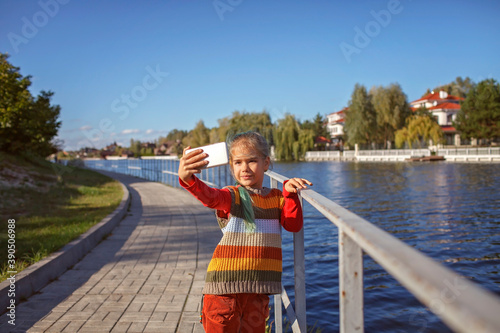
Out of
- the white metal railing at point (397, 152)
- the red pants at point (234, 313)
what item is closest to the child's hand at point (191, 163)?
the red pants at point (234, 313)

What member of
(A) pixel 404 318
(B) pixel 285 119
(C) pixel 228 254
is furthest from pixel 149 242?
(B) pixel 285 119

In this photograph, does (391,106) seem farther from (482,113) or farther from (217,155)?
(217,155)

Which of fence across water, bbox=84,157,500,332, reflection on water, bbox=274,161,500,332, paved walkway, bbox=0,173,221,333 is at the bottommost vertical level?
reflection on water, bbox=274,161,500,332

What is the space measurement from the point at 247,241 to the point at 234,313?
341 mm

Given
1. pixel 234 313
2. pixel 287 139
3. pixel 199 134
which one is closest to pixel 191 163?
pixel 234 313

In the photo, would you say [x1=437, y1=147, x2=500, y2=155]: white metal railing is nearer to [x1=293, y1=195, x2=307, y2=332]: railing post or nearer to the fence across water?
[x1=293, y1=195, x2=307, y2=332]: railing post

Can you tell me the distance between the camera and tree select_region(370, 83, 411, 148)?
165ft

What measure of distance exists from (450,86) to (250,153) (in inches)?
4275

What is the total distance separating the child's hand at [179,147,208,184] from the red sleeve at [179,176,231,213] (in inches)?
2.7

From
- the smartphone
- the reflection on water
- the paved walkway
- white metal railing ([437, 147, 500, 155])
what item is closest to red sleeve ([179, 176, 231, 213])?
the smartphone

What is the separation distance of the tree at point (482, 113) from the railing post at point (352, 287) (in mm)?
54610

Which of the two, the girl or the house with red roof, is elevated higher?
the house with red roof

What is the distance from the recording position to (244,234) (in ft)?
6.62

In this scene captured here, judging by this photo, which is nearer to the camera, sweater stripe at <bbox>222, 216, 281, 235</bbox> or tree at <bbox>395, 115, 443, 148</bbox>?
sweater stripe at <bbox>222, 216, 281, 235</bbox>
